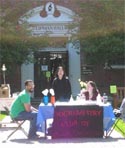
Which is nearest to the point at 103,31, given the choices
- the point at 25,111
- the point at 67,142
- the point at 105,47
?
the point at 105,47

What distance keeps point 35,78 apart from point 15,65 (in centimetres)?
120

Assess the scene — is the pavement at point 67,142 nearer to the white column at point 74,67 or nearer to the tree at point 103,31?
the tree at point 103,31

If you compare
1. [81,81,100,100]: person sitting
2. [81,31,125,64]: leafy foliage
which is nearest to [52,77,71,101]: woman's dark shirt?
[81,81,100,100]: person sitting

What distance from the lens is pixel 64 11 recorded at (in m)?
22.8

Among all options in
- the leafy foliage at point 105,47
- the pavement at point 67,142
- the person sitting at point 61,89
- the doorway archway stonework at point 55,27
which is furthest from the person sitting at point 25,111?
the doorway archway stonework at point 55,27

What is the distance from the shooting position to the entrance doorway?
22.8 m

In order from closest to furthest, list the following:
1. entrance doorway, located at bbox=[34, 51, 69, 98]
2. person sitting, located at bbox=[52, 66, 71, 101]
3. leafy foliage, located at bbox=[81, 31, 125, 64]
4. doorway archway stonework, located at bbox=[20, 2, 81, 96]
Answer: person sitting, located at bbox=[52, 66, 71, 101] < leafy foliage, located at bbox=[81, 31, 125, 64] < doorway archway stonework, located at bbox=[20, 2, 81, 96] < entrance doorway, located at bbox=[34, 51, 69, 98]

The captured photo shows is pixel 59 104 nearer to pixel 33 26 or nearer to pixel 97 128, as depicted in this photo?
pixel 97 128

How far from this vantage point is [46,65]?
2294 cm

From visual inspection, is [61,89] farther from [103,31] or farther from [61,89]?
[103,31]

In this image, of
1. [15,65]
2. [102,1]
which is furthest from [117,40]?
Result: [15,65]

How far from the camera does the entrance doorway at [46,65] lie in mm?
22750

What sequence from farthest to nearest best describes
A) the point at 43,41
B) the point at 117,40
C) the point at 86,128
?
the point at 43,41, the point at 117,40, the point at 86,128

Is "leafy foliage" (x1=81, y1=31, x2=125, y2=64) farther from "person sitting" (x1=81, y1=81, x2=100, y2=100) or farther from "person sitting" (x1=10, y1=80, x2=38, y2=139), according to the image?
"person sitting" (x1=10, y1=80, x2=38, y2=139)
